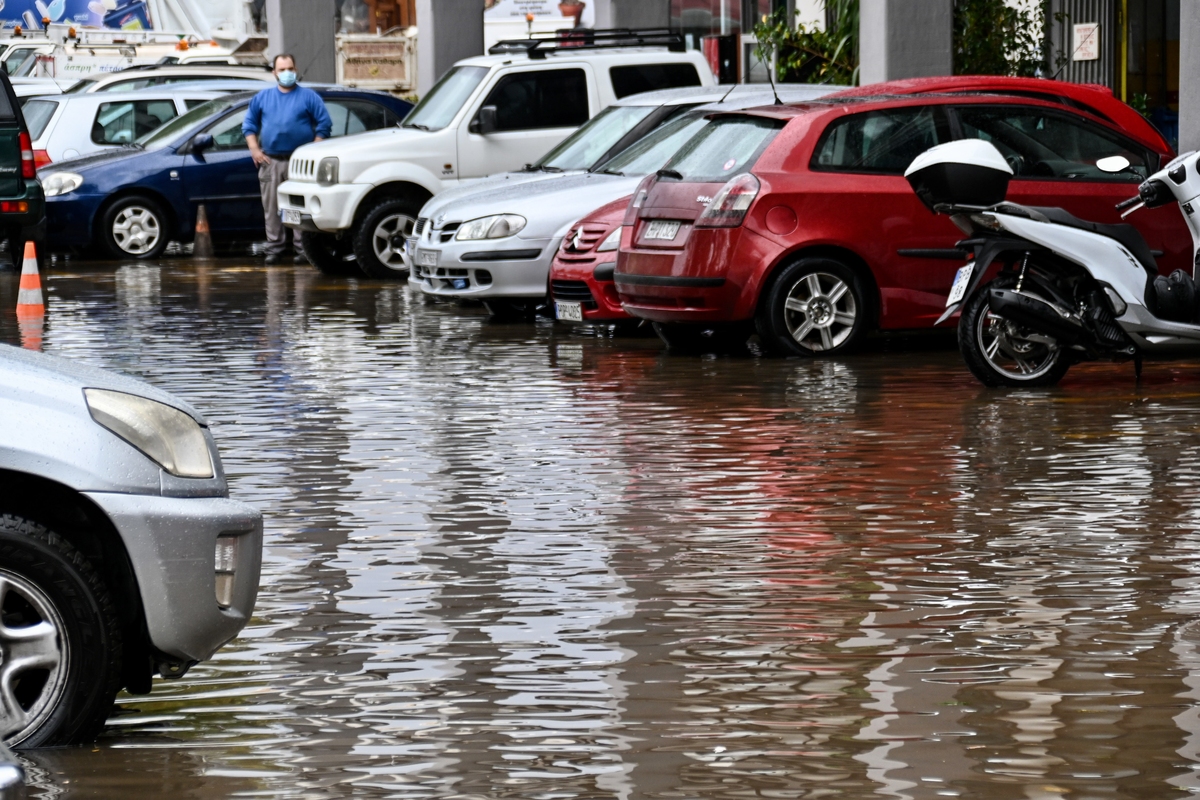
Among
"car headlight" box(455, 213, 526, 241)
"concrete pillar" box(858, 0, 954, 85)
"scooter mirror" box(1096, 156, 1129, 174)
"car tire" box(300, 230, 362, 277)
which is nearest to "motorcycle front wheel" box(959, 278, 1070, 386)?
"scooter mirror" box(1096, 156, 1129, 174)

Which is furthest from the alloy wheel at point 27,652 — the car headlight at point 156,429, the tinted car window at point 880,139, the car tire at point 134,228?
the car tire at point 134,228

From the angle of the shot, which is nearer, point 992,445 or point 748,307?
point 992,445

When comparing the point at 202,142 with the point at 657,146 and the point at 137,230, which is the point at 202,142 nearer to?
the point at 137,230

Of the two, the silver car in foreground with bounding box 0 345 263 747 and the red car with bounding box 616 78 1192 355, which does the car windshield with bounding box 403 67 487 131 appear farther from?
the silver car in foreground with bounding box 0 345 263 747

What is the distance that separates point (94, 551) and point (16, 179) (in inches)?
626

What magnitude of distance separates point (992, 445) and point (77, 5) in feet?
142

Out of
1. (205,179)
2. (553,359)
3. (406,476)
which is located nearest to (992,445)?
(406,476)

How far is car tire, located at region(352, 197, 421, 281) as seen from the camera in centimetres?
2019

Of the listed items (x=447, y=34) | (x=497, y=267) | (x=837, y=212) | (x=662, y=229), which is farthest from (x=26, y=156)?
(x=447, y=34)

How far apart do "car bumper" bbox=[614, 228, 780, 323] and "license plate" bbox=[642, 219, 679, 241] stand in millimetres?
105

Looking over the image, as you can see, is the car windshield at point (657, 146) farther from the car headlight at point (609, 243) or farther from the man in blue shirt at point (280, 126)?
the man in blue shirt at point (280, 126)

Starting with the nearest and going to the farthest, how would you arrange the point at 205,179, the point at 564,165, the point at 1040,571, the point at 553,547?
1. the point at 1040,571
2. the point at 553,547
3. the point at 564,165
4. the point at 205,179

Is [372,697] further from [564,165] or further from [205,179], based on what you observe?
[205,179]

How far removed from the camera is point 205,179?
23359mm
